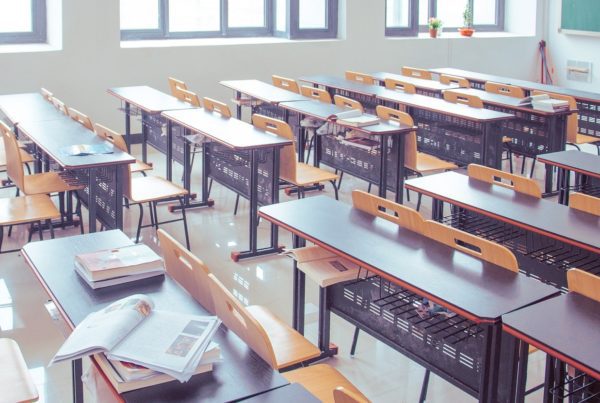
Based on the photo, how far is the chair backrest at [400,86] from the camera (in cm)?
722

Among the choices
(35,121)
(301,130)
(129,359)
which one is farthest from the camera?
(301,130)

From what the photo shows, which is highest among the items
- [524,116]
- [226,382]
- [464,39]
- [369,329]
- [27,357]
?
[464,39]

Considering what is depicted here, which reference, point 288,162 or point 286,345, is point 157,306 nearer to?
point 286,345

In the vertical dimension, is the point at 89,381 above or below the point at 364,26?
below

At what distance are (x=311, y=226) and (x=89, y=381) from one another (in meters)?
1.18

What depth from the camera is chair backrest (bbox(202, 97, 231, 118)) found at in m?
5.86

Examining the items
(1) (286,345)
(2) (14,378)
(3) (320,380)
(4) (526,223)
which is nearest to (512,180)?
(4) (526,223)

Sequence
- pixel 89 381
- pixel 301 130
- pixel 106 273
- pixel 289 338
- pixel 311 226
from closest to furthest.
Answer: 1. pixel 89 381
2. pixel 106 273
3. pixel 289 338
4. pixel 311 226
5. pixel 301 130

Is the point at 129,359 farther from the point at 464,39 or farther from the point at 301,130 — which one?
the point at 464,39

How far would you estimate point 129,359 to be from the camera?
6.79 feet

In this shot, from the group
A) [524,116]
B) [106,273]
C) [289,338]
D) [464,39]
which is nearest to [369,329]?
[289,338]

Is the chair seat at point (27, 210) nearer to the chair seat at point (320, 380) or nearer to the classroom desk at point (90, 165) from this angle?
the classroom desk at point (90, 165)

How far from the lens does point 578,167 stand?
4.47 meters

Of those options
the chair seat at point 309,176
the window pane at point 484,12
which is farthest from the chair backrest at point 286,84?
the window pane at point 484,12
